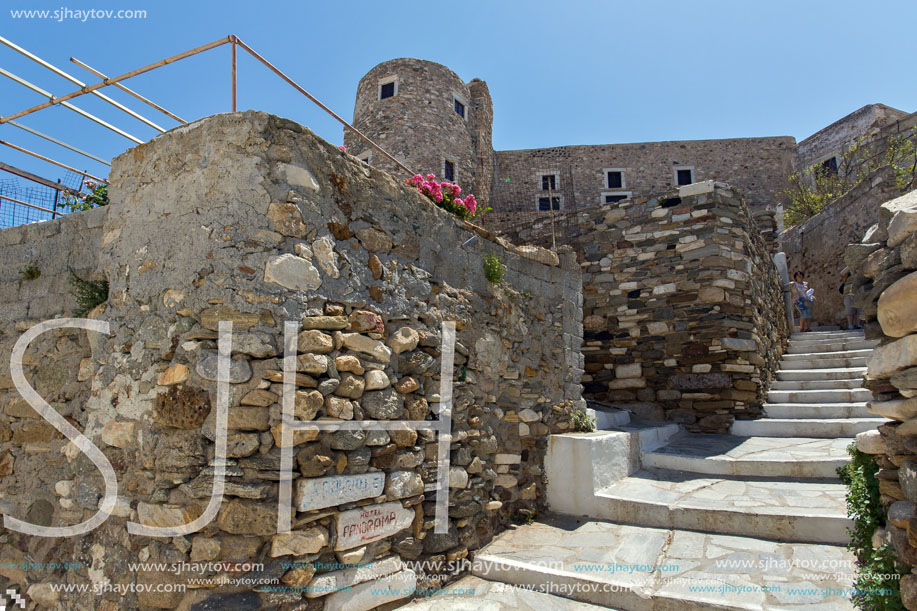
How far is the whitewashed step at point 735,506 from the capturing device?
11.8ft

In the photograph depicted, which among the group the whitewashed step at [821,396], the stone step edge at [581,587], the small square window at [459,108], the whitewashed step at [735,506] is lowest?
the stone step edge at [581,587]

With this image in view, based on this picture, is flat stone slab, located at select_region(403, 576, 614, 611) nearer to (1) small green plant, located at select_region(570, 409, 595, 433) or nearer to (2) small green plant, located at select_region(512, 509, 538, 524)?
(2) small green plant, located at select_region(512, 509, 538, 524)

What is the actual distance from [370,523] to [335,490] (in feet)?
1.04

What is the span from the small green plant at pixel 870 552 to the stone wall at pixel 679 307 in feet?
12.1

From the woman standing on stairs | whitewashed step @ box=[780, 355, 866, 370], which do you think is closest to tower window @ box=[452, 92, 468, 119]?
the woman standing on stairs

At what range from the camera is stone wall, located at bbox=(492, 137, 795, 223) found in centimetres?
2416

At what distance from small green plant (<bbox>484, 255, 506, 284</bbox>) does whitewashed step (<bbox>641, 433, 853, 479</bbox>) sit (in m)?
2.39

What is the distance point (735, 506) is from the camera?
Result: 155 inches

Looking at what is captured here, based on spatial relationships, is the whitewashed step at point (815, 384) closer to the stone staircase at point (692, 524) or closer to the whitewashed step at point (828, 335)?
the stone staircase at point (692, 524)

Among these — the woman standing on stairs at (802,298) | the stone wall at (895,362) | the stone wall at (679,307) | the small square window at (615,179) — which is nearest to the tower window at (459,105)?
the small square window at (615,179)

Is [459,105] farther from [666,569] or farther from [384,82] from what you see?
[666,569]

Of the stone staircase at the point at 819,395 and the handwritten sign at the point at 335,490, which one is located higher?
the stone staircase at the point at 819,395

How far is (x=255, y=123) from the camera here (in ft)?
9.30

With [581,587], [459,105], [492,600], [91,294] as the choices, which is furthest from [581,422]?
[459,105]
